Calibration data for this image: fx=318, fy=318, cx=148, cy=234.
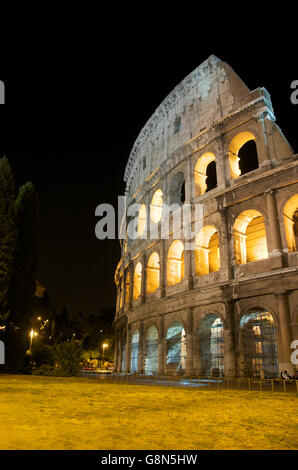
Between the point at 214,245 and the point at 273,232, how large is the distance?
5780 millimetres

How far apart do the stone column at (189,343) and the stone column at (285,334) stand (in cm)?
502

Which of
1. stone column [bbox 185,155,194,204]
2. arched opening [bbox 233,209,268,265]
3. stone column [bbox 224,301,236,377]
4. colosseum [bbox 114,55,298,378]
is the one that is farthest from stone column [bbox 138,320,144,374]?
stone column [bbox 185,155,194,204]

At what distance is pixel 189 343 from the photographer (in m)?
16.9

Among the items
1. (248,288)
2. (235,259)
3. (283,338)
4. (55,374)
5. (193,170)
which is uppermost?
(193,170)

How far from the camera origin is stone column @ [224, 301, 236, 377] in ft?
47.0

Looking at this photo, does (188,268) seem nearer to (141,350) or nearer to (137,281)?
(141,350)

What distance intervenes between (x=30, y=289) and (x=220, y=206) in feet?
35.4

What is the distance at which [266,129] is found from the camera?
17.2m

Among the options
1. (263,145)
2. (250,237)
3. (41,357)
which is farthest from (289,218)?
(41,357)

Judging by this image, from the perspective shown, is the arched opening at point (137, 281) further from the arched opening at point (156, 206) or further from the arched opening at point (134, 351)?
the arched opening at point (156, 206)

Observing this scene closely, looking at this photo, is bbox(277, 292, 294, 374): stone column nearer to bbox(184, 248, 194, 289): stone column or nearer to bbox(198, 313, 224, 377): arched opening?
bbox(198, 313, 224, 377): arched opening

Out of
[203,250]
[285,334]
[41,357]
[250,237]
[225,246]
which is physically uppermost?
[250,237]
